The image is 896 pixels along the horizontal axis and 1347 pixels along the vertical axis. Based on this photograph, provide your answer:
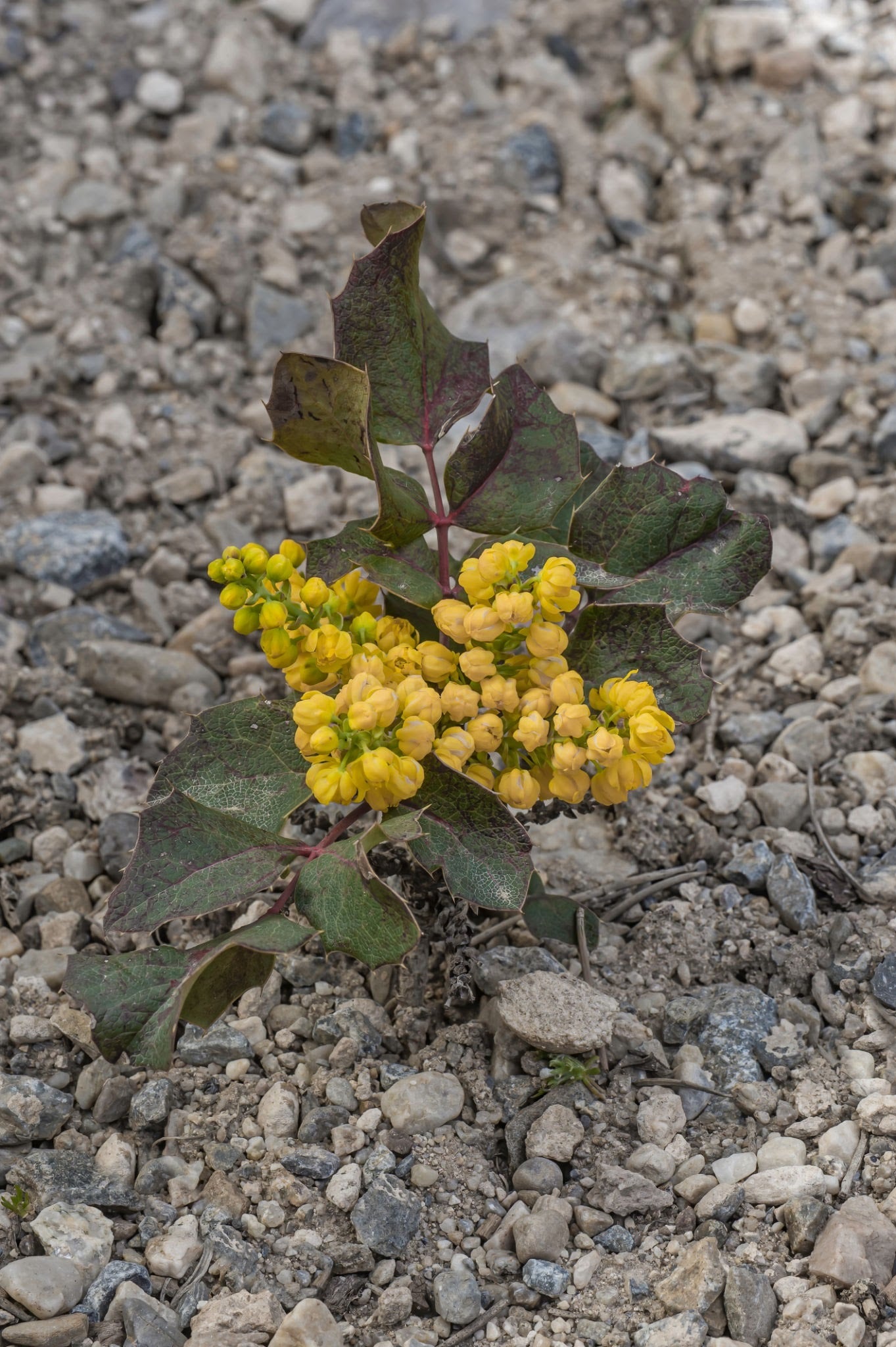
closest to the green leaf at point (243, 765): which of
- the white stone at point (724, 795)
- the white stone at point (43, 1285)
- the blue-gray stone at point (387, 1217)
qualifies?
the blue-gray stone at point (387, 1217)

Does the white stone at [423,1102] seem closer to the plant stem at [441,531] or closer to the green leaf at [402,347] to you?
the plant stem at [441,531]

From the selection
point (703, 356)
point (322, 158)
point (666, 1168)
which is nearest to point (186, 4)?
point (322, 158)

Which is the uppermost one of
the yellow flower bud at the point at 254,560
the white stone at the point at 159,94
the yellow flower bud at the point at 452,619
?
the yellow flower bud at the point at 254,560

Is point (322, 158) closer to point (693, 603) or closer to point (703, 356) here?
point (703, 356)

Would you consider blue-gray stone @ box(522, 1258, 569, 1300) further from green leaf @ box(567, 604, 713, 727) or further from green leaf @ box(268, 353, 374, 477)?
green leaf @ box(268, 353, 374, 477)

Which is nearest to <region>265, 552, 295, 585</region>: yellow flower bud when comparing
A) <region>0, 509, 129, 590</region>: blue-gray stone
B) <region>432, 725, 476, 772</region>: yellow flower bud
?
<region>432, 725, 476, 772</region>: yellow flower bud

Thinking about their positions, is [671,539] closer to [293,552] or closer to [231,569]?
[293,552]
